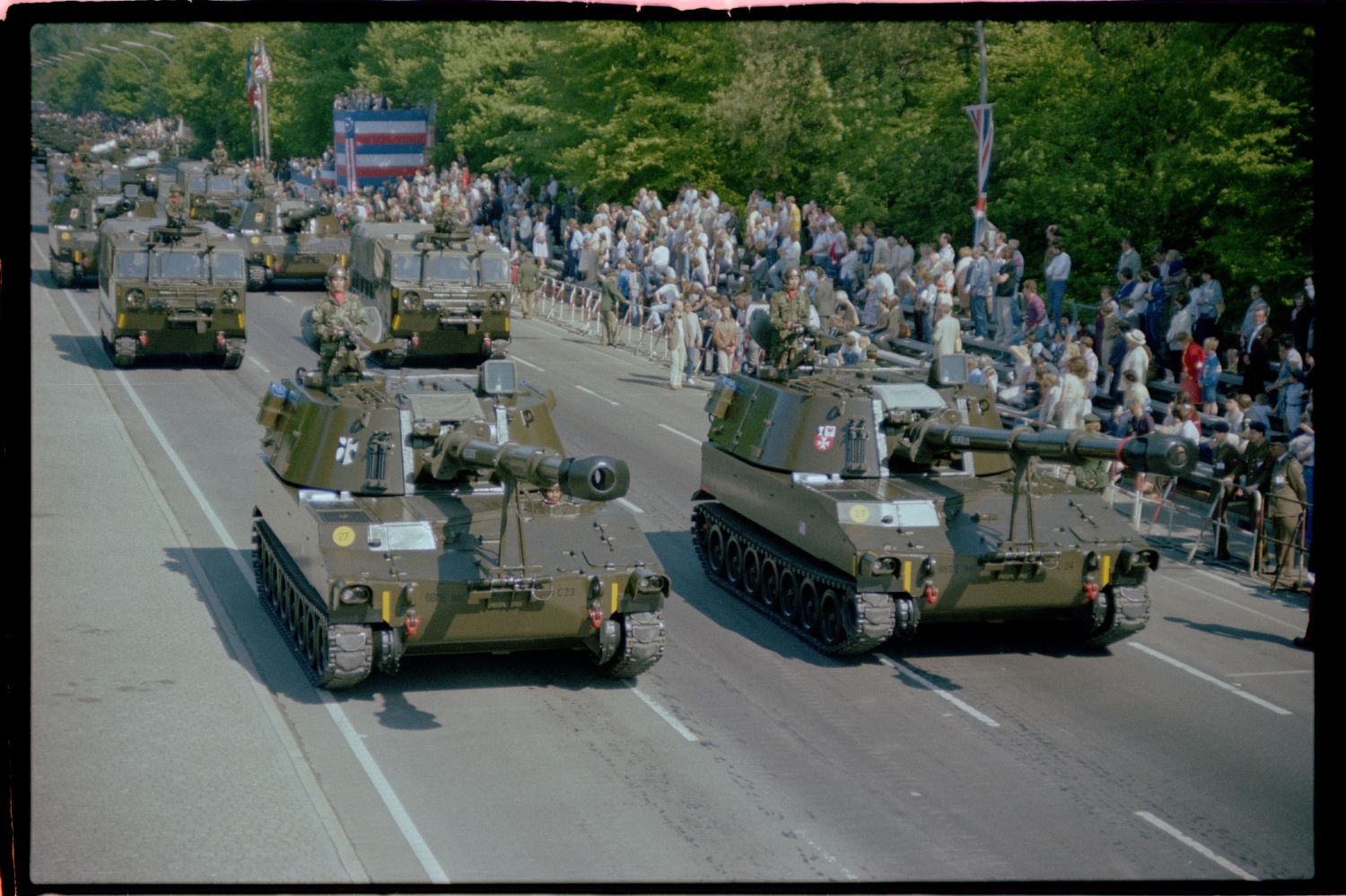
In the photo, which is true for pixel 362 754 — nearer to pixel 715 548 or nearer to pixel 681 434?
pixel 715 548

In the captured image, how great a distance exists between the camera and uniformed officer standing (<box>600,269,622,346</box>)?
37.1 m

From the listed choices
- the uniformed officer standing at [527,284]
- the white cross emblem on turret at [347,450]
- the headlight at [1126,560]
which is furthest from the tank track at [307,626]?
the uniformed officer standing at [527,284]

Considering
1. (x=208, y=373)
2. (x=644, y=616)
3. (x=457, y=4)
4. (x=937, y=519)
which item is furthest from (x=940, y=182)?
(x=457, y=4)

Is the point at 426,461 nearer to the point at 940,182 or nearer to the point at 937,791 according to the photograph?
the point at 937,791

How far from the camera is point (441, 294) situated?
1324 inches

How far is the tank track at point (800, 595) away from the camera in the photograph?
16.6 m

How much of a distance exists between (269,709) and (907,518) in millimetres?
6214

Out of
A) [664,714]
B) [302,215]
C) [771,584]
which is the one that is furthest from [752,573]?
[302,215]

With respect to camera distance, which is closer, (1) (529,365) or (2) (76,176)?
(1) (529,365)

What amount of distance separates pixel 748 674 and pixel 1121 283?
43.1 feet

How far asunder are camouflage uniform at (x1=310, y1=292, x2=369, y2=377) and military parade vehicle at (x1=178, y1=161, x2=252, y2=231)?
94.1ft

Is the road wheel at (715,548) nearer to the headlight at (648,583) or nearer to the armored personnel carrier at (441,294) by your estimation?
the headlight at (648,583)

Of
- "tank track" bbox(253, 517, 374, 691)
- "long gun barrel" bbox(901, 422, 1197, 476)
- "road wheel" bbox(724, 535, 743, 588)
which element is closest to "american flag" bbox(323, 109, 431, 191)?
"road wheel" bbox(724, 535, 743, 588)

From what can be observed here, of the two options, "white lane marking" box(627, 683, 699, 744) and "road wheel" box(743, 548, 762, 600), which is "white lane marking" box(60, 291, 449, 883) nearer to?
"white lane marking" box(627, 683, 699, 744)
